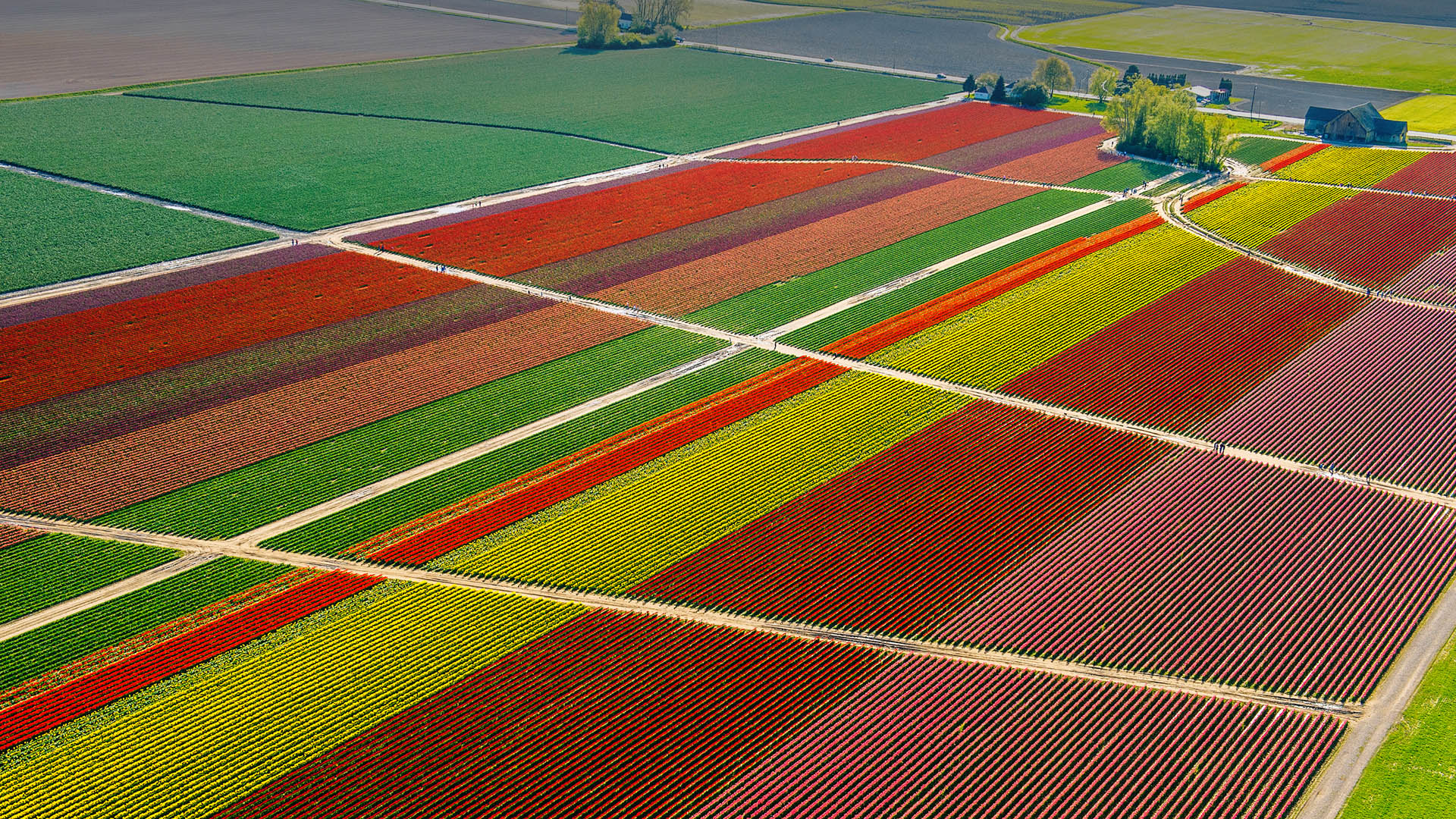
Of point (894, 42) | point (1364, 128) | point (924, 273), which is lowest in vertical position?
point (924, 273)

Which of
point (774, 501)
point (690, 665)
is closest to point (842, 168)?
point (774, 501)

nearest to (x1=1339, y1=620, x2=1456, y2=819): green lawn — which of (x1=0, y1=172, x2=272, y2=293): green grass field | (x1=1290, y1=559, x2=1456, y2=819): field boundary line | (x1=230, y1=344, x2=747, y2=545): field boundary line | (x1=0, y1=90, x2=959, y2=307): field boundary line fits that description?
(x1=1290, y1=559, x2=1456, y2=819): field boundary line

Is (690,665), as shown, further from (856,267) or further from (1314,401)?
(856,267)

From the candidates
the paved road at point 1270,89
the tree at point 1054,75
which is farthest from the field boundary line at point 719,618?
the tree at point 1054,75

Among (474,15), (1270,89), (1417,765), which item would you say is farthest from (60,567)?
(474,15)

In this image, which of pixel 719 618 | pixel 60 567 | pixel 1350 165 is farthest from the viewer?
pixel 1350 165

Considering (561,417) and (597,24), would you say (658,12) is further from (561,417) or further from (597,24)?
(561,417)

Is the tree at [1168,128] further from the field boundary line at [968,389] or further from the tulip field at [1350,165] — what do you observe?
the field boundary line at [968,389]

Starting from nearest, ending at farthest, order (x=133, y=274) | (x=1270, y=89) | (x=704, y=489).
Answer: (x=704, y=489) < (x=133, y=274) < (x=1270, y=89)
